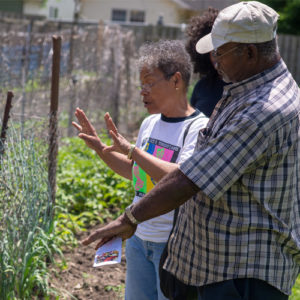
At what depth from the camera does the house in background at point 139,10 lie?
28.4 meters

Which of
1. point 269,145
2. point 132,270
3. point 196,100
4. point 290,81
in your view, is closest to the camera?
point 269,145

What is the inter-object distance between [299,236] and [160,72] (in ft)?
3.83

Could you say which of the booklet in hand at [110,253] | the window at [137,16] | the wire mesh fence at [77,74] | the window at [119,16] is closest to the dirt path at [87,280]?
the booklet in hand at [110,253]

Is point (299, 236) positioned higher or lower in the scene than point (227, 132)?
lower

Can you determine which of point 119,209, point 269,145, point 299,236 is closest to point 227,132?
point 269,145

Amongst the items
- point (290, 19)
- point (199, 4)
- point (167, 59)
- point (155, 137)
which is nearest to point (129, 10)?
point (199, 4)

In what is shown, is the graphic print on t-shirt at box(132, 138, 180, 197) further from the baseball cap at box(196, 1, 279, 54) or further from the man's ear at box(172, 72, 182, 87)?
the baseball cap at box(196, 1, 279, 54)

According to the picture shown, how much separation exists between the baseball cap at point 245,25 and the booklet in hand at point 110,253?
0.87m

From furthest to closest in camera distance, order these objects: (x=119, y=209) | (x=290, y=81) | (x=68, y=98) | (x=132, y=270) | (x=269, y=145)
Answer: (x=68, y=98) < (x=119, y=209) < (x=132, y=270) < (x=290, y=81) < (x=269, y=145)

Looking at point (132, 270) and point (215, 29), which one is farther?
point (132, 270)

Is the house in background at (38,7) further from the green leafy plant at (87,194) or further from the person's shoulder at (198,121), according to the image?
the person's shoulder at (198,121)

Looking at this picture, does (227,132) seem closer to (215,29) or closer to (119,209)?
(215,29)

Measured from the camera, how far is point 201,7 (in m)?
25.2

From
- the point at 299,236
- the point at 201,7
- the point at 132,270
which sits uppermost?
the point at 201,7
